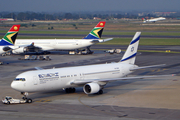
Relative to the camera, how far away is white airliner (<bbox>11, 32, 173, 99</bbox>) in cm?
3341

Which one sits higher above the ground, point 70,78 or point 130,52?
point 130,52

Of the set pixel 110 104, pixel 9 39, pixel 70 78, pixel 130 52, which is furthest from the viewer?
pixel 9 39

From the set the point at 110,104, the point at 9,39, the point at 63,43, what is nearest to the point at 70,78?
the point at 110,104

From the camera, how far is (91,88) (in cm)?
3534

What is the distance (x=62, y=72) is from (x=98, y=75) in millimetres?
5577

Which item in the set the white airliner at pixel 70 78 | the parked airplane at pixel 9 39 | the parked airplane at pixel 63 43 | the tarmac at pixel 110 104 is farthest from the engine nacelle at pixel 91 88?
the parked airplane at pixel 63 43

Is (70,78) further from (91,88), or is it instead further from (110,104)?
(110,104)

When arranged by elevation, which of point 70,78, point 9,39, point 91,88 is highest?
point 9,39

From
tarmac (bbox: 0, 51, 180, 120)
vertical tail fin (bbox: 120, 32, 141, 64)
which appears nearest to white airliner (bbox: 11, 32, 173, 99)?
vertical tail fin (bbox: 120, 32, 141, 64)

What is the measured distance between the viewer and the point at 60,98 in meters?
35.8

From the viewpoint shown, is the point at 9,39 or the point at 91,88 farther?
the point at 9,39

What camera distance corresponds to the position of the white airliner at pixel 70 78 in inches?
1315

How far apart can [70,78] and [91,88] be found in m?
3.31

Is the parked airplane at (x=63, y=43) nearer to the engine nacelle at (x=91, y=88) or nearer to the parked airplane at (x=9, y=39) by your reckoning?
the parked airplane at (x=9, y=39)
